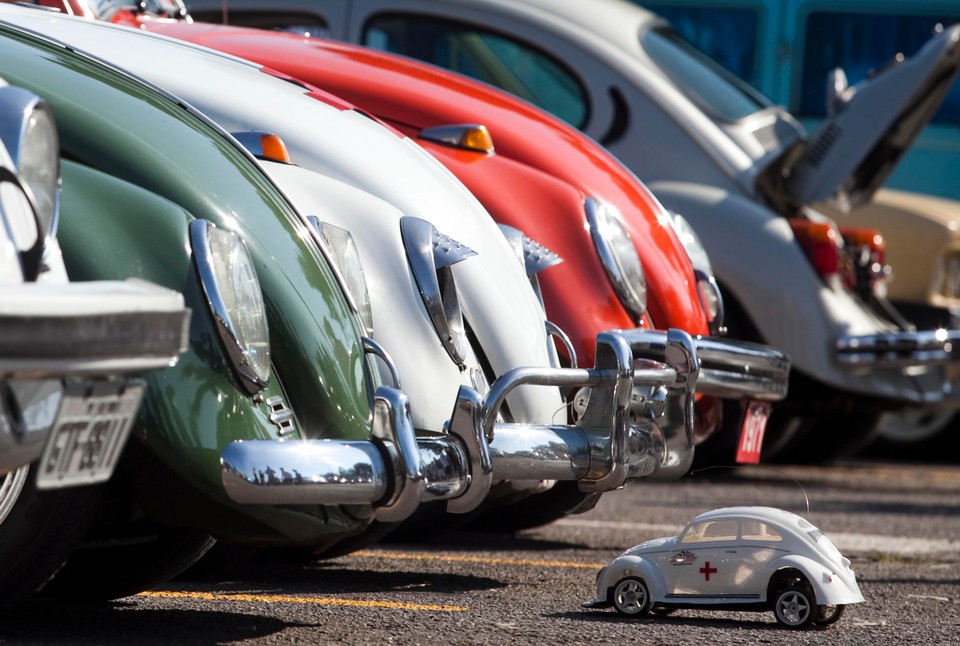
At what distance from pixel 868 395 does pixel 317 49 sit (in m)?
3.37

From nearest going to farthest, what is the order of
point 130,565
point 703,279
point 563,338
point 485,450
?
1. point 485,450
2. point 130,565
3. point 563,338
4. point 703,279

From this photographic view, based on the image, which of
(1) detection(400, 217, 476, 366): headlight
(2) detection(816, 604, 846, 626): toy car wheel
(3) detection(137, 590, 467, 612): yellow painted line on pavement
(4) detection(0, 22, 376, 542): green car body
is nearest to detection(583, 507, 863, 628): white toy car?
(2) detection(816, 604, 846, 626): toy car wheel

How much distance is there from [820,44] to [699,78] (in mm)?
3684

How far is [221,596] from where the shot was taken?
3.99m

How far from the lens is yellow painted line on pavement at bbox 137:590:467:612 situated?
393 centimetres

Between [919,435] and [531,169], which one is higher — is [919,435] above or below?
below

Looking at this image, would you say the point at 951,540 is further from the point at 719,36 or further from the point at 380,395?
the point at 719,36

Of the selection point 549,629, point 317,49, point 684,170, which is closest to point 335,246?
point 549,629

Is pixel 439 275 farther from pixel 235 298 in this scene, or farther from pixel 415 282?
pixel 235 298

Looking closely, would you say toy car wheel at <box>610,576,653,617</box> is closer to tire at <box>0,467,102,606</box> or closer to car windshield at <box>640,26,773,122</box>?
tire at <box>0,467,102,606</box>

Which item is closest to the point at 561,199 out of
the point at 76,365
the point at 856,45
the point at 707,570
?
the point at 707,570

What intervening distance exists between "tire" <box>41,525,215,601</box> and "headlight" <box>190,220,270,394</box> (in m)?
0.58

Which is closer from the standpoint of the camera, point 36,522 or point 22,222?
point 22,222

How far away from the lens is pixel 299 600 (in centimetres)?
399
